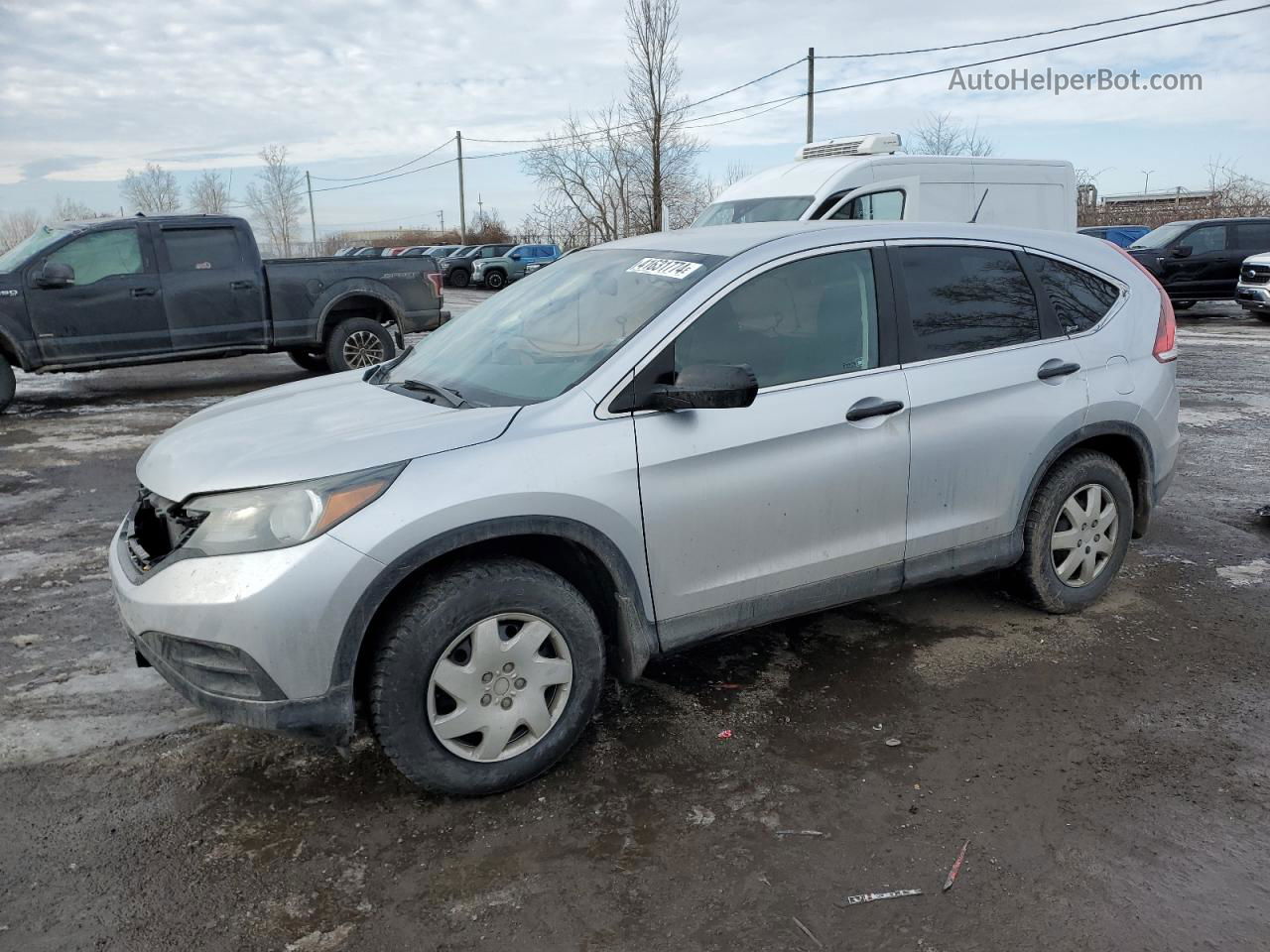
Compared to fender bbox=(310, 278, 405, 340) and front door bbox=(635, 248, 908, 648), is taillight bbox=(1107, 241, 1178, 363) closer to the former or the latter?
front door bbox=(635, 248, 908, 648)

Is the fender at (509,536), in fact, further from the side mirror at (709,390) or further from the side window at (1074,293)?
the side window at (1074,293)

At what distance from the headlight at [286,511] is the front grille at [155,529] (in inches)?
4.4

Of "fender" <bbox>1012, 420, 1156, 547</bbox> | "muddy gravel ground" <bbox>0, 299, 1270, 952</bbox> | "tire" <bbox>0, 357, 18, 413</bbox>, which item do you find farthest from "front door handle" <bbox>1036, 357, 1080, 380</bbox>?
"tire" <bbox>0, 357, 18, 413</bbox>

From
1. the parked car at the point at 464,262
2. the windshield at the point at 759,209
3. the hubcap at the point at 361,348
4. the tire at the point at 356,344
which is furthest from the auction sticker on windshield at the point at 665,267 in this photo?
the parked car at the point at 464,262

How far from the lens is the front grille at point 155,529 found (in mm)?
3016

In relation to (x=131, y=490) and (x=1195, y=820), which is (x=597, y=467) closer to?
(x=1195, y=820)

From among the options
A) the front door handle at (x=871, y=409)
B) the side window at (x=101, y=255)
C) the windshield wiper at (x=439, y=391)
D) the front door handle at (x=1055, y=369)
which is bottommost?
the front door handle at (x=871, y=409)

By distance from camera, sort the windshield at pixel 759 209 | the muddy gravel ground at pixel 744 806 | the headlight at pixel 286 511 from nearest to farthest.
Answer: the muddy gravel ground at pixel 744 806 < the headlight at pixel 286 511 < the windshield at pixel 759 209

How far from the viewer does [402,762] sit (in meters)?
2.99

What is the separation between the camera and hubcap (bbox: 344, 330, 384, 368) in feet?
37.5

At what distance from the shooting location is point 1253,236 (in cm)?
1786

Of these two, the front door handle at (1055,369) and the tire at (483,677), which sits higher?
the front door handle at (1055,369)

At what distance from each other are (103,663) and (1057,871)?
3.62 metres

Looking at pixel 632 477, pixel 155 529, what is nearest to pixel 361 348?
pixel 155 529
